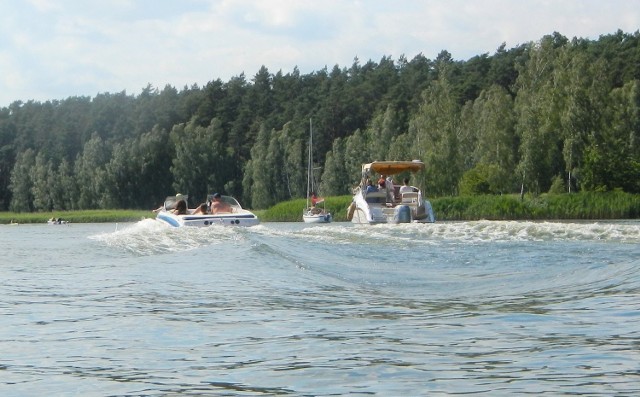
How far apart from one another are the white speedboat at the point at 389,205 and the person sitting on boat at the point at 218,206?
14.8 ft

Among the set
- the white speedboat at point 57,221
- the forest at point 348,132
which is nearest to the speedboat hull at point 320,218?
the forest at point 348,132

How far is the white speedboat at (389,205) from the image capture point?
2948cm

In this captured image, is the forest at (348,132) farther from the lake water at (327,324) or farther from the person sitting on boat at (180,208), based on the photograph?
the lake water at (327,324)

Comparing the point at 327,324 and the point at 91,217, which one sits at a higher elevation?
the point at 91,217

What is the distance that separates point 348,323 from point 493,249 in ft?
30.6

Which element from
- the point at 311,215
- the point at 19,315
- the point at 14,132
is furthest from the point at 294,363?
the point at 14,132

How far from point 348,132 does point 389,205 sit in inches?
2580

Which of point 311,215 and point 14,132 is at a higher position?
point 14,132

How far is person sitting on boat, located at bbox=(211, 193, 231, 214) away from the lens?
1102 inches

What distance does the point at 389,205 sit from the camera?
105ft

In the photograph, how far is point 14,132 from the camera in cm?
11550

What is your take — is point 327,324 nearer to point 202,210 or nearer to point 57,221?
point 202,210

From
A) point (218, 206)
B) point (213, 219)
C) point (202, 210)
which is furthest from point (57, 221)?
point (213, 219)

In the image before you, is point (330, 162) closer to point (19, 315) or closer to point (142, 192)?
point (142, 192)
